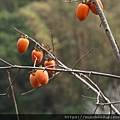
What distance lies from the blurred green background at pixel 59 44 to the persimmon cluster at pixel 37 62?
13.6 feet

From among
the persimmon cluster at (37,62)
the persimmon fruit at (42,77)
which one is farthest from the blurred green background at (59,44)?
the persimmon fruit at (42,77)

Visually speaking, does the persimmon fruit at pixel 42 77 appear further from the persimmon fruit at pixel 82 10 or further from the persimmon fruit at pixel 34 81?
the persimmon fruit at pixel 82 10

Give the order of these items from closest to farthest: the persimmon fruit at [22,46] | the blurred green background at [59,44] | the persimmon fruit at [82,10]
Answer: the persimmon fruit at [82,10]
the persimmon fruit at [22,46]
the blurred green background at [59,44]

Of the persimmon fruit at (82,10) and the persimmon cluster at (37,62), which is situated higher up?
the persimmon fruit at (82,10)

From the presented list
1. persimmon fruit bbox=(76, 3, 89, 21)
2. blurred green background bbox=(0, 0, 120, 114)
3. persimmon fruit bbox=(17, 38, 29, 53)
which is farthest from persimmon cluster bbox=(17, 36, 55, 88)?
blurred green background bbox=(0, 0, 120, 114)

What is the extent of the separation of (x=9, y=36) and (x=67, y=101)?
1752 millimetres

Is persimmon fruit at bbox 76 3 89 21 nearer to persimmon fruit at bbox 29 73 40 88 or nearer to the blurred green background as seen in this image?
persimmon fruit at bbox 29 73 40 88

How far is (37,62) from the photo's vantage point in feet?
2.91

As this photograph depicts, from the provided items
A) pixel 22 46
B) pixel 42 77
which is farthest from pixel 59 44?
pixel 42 77

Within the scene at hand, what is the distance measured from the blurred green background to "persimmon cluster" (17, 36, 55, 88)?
415 cm

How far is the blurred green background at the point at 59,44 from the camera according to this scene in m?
5.49

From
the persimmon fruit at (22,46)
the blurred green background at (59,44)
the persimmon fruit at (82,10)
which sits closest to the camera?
Answer: the persimmon fruit at (82,10)

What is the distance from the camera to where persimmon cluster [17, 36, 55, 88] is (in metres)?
0.79

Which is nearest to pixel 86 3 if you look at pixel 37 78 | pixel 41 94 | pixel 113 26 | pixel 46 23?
pixel 37 78
